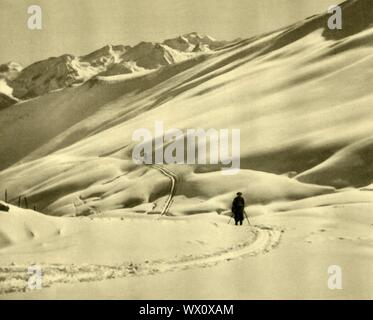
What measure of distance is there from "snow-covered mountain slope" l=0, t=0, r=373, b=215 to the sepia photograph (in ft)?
0.49

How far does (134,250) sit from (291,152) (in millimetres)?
19248

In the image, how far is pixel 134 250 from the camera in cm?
1356

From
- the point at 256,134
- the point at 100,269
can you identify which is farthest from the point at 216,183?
the point at 100,269

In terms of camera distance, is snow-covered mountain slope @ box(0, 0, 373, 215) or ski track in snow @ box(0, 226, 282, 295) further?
snow-covered mountain slope @ box(0, 0, 373, 215)

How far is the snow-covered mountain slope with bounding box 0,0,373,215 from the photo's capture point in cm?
2742

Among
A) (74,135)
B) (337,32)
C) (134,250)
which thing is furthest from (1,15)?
(74,135)

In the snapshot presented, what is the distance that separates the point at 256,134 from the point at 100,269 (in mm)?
24501

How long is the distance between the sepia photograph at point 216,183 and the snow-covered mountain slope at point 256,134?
5.9 inches

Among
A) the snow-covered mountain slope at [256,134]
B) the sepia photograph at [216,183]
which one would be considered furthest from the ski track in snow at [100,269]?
the snow-covered mountain slope at [256,134]

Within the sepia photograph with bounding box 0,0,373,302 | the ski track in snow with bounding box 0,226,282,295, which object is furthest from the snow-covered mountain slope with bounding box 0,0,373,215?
the ski track in snow with bounding box 0,226,282,295

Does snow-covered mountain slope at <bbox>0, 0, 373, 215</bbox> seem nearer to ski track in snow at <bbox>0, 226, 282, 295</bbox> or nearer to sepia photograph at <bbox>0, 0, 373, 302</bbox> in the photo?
sepia photograph at <bbox>0, 0, 373, 302</bbox>

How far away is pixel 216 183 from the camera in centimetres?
2789

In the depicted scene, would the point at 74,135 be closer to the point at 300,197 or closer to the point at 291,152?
the point at 291,152

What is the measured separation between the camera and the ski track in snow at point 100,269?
446 inches
